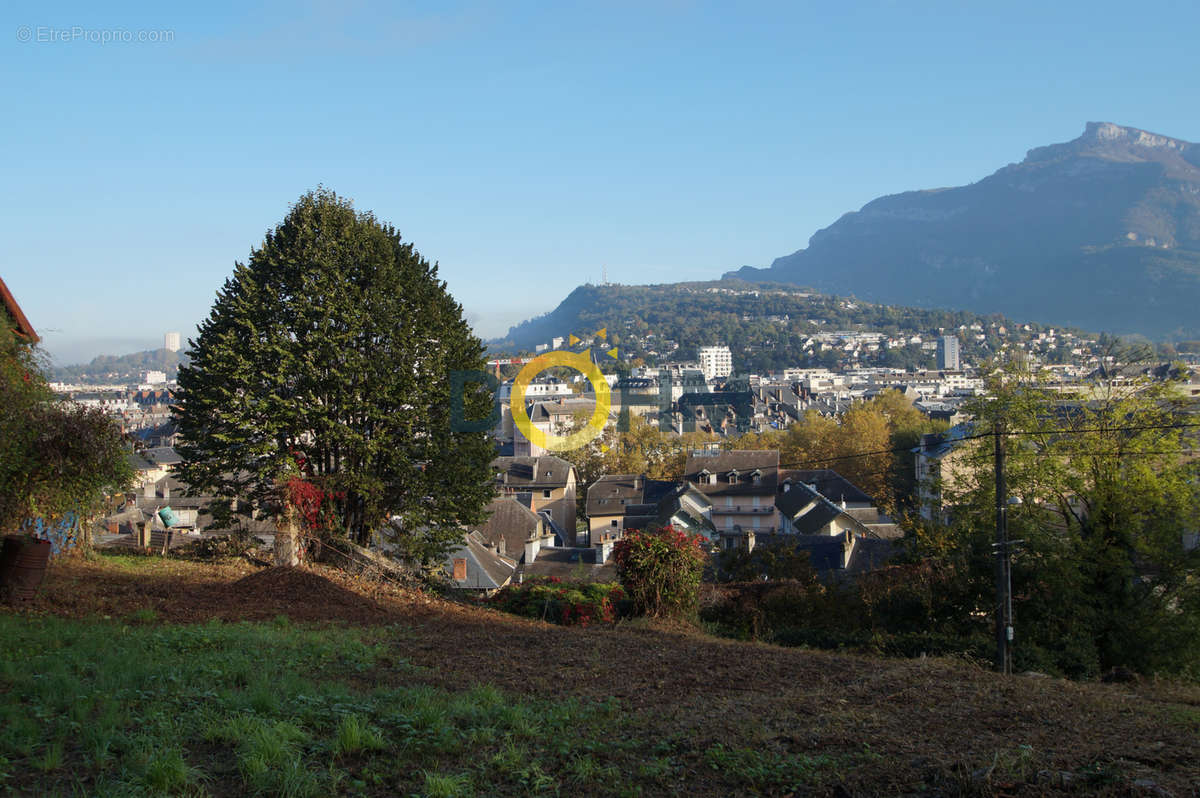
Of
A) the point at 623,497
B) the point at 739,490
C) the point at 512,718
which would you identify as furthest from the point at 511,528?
the point at 512,718

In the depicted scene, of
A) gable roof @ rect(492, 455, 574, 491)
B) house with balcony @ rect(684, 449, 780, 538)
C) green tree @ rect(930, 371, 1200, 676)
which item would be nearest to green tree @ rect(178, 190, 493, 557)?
green tree @ rect(930, 371, 1200, 676)

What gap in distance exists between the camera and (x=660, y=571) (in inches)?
573

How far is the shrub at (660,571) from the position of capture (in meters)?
14.6

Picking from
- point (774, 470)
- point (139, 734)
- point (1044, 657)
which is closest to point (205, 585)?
point (139, 734)

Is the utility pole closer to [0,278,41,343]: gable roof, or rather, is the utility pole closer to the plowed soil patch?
the plowed soil patch

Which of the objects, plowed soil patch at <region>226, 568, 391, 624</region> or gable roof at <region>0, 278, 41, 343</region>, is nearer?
plowed soil patch at <region>226, 568, 391, 624</region>

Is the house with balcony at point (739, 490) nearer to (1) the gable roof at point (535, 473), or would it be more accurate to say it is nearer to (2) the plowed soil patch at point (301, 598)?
(1) the gable roof at point (535, 473)

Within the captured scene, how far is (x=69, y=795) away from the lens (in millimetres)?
4629

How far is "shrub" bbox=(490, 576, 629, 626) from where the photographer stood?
1452 cm

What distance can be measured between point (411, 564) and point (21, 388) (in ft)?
29.3

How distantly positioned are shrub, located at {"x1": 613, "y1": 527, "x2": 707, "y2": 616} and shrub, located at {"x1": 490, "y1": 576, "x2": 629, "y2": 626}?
1.33 ft

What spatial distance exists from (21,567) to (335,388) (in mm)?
7177

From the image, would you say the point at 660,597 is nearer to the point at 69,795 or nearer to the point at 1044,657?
the point at 1044,657

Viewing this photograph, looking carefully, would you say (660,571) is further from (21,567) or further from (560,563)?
(560,563)
